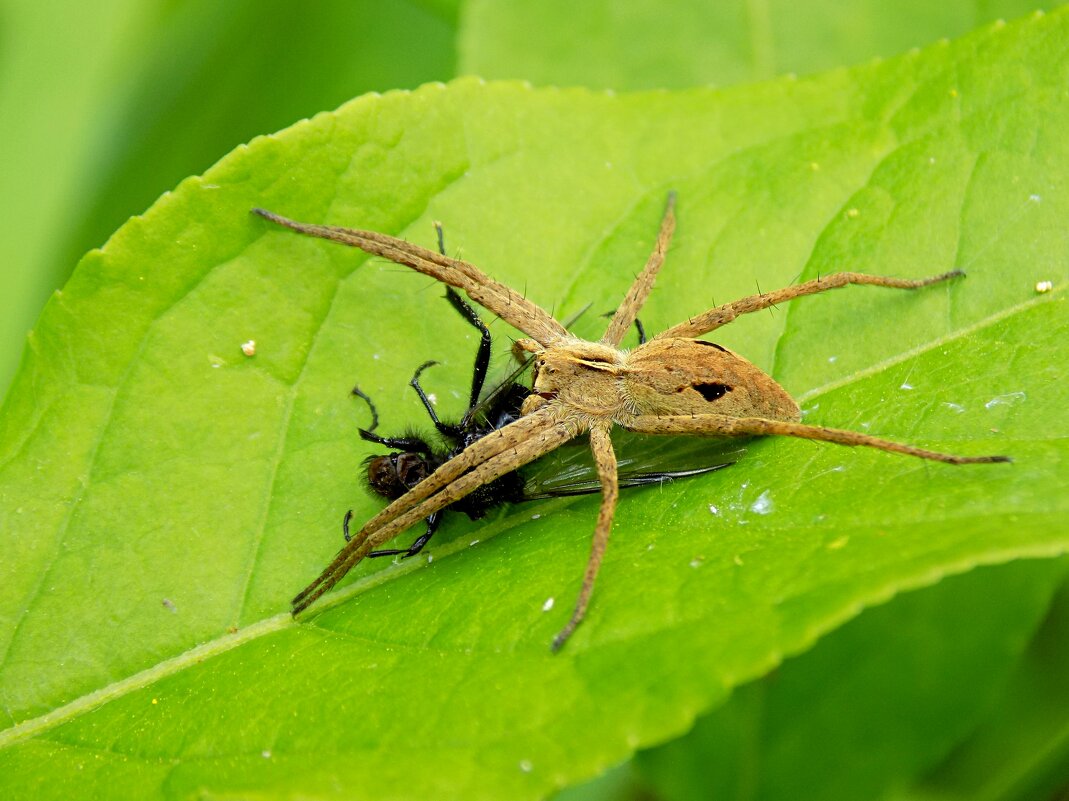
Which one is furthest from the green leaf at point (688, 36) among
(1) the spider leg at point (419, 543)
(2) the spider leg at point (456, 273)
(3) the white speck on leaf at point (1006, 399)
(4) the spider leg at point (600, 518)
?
(3) the white speck on leaf at point (1006, 399)

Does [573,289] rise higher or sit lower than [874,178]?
lower

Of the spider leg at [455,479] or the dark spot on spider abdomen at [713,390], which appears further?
the dark spot on spider abdomen at [713,390]

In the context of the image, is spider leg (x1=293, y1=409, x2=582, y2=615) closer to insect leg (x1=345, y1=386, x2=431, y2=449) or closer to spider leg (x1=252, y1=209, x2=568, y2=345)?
insect leg (x1=345, y1=386, x2=431, y2=449)

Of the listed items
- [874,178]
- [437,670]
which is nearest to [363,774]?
[437,670]

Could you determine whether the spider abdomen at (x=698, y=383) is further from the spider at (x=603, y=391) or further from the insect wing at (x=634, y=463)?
the insect wing at (x=634, y=463)

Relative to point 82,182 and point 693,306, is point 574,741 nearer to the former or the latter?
point 693,306

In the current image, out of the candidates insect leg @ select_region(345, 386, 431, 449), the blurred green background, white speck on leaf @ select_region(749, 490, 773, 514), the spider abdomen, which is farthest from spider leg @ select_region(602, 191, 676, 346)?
the blurred green background

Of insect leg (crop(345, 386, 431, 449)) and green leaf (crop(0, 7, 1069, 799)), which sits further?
insect leg (crop(345, 386, 431, 449))
